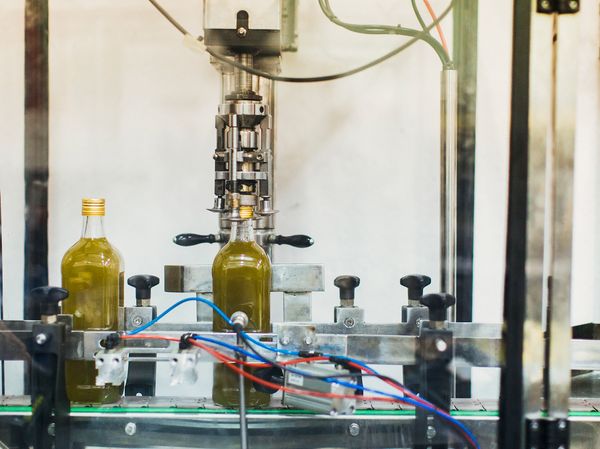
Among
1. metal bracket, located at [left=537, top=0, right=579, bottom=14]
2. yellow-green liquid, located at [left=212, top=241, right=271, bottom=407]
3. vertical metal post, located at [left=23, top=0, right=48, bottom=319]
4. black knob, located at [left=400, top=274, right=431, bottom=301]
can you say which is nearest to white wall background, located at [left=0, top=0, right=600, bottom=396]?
vertical metal post, located at [left=23, top=0, right=48, bottom=319]

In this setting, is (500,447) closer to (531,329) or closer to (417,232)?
(531,329)

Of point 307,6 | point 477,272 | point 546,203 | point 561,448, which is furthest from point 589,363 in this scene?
point 307,6

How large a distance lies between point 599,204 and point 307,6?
0.79m

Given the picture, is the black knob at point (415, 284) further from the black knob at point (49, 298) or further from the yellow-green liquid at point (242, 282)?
the black knob at point (49, 298)

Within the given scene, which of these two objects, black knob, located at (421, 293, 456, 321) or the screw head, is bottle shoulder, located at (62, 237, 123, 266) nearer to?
the screw head

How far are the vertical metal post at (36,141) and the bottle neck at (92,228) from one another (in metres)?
0.45

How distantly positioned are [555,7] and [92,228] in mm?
701

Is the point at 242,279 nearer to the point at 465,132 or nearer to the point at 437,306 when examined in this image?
the point at 437,306

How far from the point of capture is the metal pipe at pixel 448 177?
1.43 metres

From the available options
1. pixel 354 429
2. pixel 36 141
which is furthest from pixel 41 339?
pixel 36 141

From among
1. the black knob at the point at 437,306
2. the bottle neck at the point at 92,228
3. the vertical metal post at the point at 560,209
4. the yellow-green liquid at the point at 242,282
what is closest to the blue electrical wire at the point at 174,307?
the yellow-green liquid at the point at 242,282

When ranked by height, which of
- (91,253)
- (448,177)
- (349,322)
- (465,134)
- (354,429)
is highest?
(465,134)

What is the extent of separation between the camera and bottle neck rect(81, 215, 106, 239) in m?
0.98

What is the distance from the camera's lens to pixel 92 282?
958 millimetres
